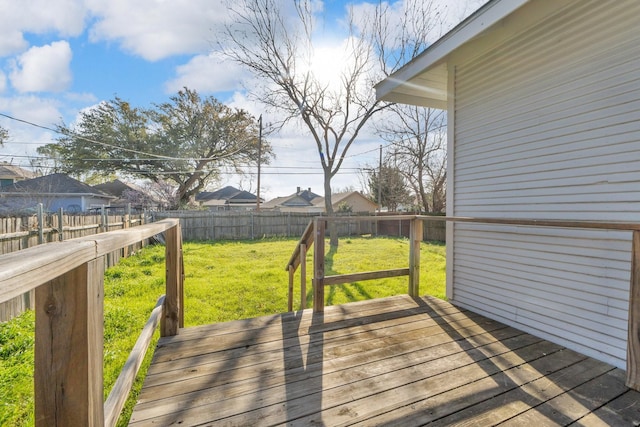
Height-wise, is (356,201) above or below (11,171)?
below

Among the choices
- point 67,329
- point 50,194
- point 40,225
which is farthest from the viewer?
point 50,194

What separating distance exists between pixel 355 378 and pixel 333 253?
7366 millimetres

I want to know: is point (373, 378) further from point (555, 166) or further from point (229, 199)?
point (229, 199)

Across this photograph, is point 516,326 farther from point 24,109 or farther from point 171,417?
point 24,109

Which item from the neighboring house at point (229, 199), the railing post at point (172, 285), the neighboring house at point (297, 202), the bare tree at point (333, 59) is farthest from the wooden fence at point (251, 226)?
the neighboring house at point (229, 199)

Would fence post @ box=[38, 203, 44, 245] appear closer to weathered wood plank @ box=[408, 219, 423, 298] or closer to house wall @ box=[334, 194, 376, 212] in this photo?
weathered wood plank @ box=[408, 219, 423, 298]

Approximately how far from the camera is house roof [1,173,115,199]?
1532cm

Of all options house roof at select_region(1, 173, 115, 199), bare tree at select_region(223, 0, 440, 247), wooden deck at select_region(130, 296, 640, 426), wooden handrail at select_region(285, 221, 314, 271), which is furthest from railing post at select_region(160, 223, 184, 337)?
house roof at select_region(1, 173, 115, 199)

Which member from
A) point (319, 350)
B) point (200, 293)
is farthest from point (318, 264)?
point (200, 293)

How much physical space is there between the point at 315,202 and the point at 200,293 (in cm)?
2974

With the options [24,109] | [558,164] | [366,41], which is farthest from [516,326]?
[24,109]

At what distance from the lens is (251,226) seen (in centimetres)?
1331

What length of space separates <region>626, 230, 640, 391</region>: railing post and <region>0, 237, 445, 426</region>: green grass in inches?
99.8

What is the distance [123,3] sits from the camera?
670 centimetres
